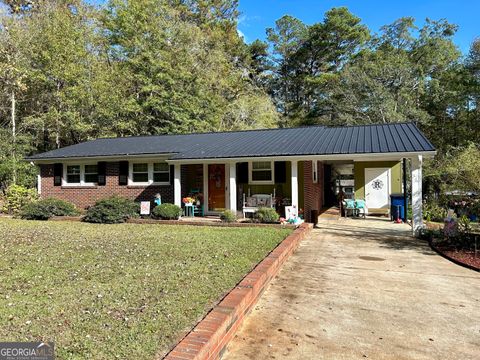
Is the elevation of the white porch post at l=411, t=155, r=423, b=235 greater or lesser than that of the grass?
greater

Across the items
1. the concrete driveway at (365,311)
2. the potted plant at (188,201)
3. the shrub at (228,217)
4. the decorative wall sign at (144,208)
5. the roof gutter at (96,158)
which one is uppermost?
the roof gutter at (96,158)

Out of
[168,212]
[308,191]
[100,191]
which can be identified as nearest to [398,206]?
[308,191]

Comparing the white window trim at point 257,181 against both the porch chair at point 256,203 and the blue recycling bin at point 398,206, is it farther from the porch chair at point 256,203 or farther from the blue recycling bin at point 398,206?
the blue recycling bin at point 398,206

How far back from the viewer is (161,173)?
15219 mm

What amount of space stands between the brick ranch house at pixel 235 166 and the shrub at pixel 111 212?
178 centimetres

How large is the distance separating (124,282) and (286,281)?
2526 millimetres

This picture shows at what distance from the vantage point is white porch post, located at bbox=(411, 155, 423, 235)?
10.5m

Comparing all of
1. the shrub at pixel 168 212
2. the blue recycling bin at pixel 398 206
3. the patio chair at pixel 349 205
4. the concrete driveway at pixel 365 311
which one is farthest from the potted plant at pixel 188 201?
the blue recycling bin at pixel 398 206

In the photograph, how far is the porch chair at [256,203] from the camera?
12961mm

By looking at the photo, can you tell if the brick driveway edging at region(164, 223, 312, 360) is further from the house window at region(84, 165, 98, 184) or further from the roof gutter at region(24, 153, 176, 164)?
the house window at region(84, 165, 98, 184)

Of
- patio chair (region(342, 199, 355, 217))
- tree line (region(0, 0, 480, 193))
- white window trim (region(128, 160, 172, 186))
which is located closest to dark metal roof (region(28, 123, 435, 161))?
white window trim (region(128, 160, 172, 186))

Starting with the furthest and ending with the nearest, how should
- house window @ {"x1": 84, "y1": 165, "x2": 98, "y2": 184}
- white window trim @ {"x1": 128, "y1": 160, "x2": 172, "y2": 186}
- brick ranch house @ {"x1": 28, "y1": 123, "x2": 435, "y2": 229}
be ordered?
1. house window @ {"x1": 84, "y1": 165, "x2": 98, "y2": 184}
2. white window trim @ {"x1": 128, "y1": 160, "x2": 172, "y2": 186}
3. brick ranch house @ {"x1": 28, "y1": 123, "x2": 435, "y2": 229}

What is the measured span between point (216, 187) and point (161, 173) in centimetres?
243

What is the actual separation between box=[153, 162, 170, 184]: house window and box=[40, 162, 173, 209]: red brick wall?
0.33m
